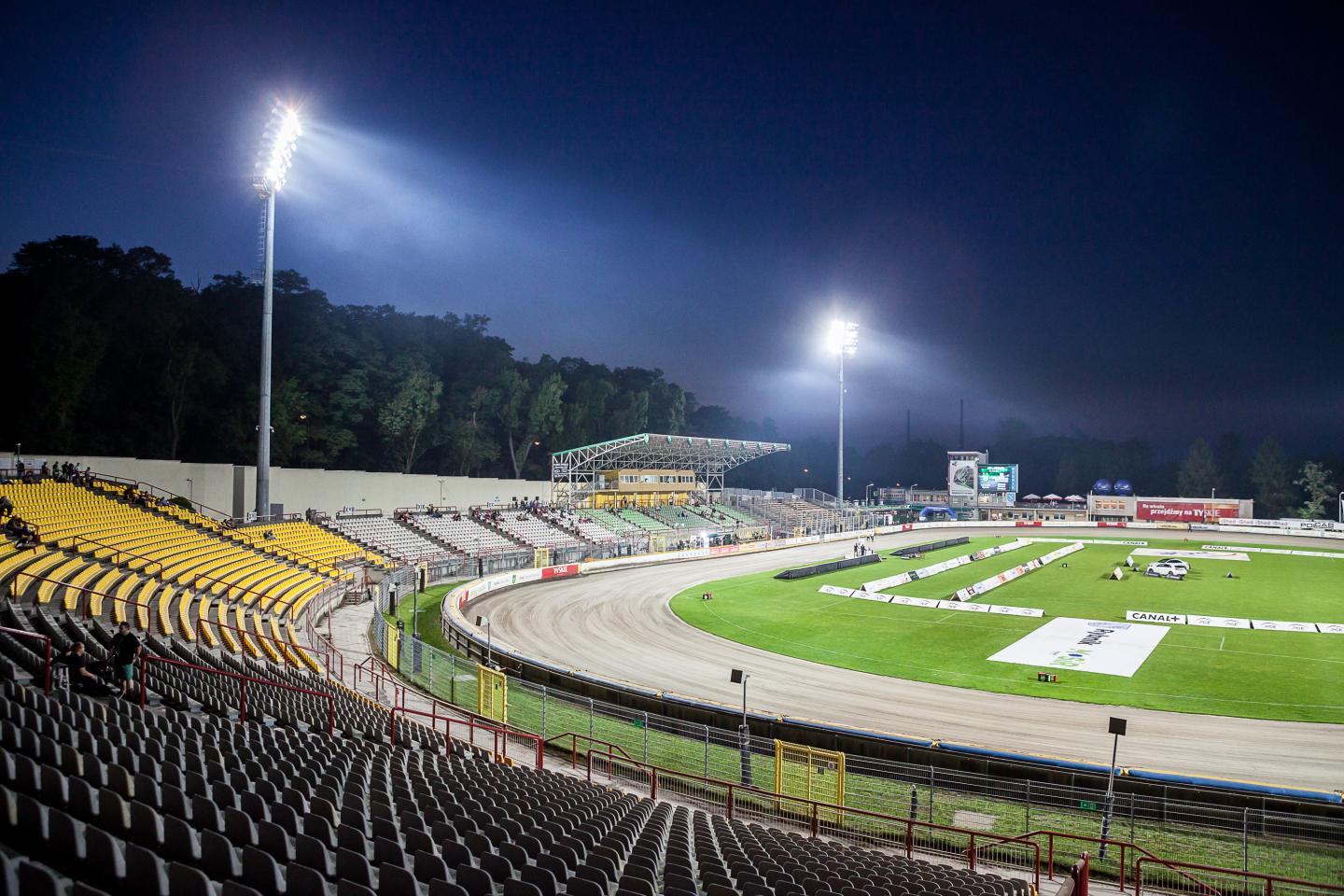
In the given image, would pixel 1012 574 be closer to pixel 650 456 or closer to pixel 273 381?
pixel 650 456

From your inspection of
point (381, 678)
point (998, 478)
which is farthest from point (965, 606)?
point (998, 478)

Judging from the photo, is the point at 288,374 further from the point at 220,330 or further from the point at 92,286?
the point at 92,286

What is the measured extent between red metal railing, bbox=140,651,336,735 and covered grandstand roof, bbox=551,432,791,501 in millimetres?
48575

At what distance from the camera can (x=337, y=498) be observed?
159 ft

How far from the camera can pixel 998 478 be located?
96.9 meters

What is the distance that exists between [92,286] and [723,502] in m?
57.4

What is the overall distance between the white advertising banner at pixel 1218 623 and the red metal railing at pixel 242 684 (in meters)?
35.2

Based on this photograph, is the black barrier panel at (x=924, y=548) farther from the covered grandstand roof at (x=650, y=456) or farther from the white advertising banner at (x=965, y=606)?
the covered grandstand roof at (x=650, y=456)

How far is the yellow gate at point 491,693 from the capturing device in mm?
19562

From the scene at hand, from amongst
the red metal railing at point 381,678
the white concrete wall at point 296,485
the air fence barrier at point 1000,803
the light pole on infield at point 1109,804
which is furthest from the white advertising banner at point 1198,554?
the red metal railing at point 381,678

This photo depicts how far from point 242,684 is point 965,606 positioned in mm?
33694

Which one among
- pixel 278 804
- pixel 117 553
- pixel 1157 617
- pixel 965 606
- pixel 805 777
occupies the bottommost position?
pixel 965 606

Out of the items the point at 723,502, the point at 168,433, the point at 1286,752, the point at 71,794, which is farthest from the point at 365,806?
the point at 723,502

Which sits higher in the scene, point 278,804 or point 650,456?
point 650,456
